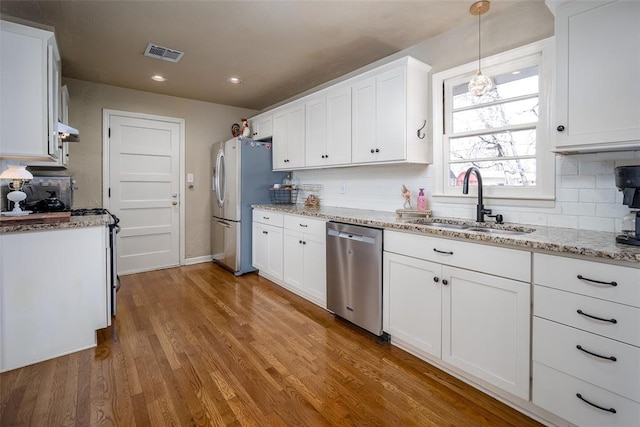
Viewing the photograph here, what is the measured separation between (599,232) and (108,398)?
2.95 metres

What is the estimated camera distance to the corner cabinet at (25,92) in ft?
6.93

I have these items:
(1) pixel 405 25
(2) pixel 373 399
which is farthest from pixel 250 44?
(2) pixel 373 399

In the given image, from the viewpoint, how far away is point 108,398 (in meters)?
1.77

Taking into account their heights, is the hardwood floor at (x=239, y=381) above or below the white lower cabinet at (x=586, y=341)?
below

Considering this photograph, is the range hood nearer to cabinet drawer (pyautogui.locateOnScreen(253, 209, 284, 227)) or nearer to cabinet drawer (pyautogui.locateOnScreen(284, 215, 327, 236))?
cabinet drawer (pyautogui.locateOnScreen(253, 209, 284, 227))

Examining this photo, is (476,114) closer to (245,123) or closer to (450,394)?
(450,394)

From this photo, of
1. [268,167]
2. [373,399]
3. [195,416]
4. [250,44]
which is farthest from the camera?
[268,167]

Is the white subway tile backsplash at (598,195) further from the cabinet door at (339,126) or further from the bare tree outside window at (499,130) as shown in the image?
the cabinet door at (339,126)

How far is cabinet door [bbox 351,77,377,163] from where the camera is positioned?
9.11ft

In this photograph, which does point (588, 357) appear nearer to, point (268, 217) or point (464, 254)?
point (464, 254)

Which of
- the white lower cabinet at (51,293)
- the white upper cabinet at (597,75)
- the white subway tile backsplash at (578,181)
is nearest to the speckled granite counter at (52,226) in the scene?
the white lower cabinet at (51,293)

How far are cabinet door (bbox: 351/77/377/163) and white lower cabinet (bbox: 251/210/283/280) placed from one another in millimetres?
1198

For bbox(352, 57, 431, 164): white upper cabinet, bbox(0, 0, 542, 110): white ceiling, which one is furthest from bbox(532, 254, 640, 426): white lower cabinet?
bbox(0, 0, 542, 110): white ceiling

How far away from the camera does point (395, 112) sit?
2.59 m
